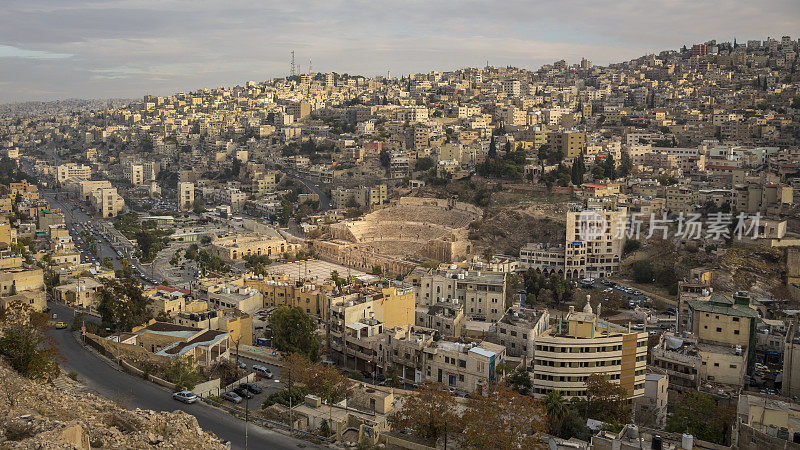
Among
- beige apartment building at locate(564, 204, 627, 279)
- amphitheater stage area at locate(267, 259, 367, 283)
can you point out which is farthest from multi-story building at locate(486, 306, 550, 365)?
amphitheater stage area at locate(267, 259, 367, 283)

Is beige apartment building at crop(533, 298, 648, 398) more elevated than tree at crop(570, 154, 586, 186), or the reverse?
tree at crop(570, 154, 586, 186)

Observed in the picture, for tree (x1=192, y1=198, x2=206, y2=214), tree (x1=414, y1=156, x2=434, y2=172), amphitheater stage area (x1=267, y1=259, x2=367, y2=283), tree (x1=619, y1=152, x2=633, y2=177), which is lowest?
amphitheater stage area (x1=267, y1=259, x2=367, y2=283)

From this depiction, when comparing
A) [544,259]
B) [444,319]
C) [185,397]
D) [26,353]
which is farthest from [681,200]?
[26,353]

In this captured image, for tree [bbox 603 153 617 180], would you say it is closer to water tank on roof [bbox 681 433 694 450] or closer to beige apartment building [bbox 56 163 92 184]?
water tank on roof [bbox 681 433 694 450]

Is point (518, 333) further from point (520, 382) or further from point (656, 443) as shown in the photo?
point (656, 443)

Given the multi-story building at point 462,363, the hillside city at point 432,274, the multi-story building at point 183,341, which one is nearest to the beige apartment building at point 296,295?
the hillside city at point 432,274

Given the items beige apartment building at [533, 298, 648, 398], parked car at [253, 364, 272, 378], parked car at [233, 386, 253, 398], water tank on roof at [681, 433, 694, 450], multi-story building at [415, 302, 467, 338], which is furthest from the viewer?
multi-story building at [415, 302, 467, 338]
